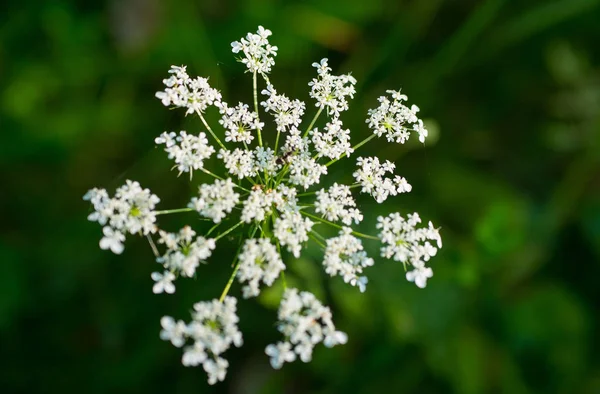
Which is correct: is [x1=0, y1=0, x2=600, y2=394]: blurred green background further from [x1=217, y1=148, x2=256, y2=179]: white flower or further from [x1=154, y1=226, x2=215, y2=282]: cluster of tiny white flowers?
[x1=154, y1=226, x2=215, y2=282]: cluster of tiny white flowers

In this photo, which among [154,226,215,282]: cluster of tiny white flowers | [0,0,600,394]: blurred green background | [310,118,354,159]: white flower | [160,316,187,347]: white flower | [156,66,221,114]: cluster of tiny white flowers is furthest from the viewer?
Answer: [0,0,600,394]: blurred green background

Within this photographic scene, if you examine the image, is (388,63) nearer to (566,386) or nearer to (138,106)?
(138,106)

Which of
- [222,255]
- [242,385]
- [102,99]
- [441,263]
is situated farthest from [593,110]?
[102,99]

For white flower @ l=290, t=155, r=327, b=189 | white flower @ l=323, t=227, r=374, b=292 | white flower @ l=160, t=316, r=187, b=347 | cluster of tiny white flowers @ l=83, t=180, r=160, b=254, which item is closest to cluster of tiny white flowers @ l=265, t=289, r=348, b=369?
white flower @ l=323, t=227, r=374, b=292

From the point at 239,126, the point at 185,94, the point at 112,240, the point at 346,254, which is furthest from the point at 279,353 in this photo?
the point at 185,94

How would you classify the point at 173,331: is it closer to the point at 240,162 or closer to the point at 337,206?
the point at 240,162

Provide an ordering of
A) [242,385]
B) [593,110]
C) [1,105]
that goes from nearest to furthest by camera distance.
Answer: [242,385]
[1,105]
[593,110]

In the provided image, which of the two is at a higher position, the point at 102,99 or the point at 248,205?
the point at 102,99
